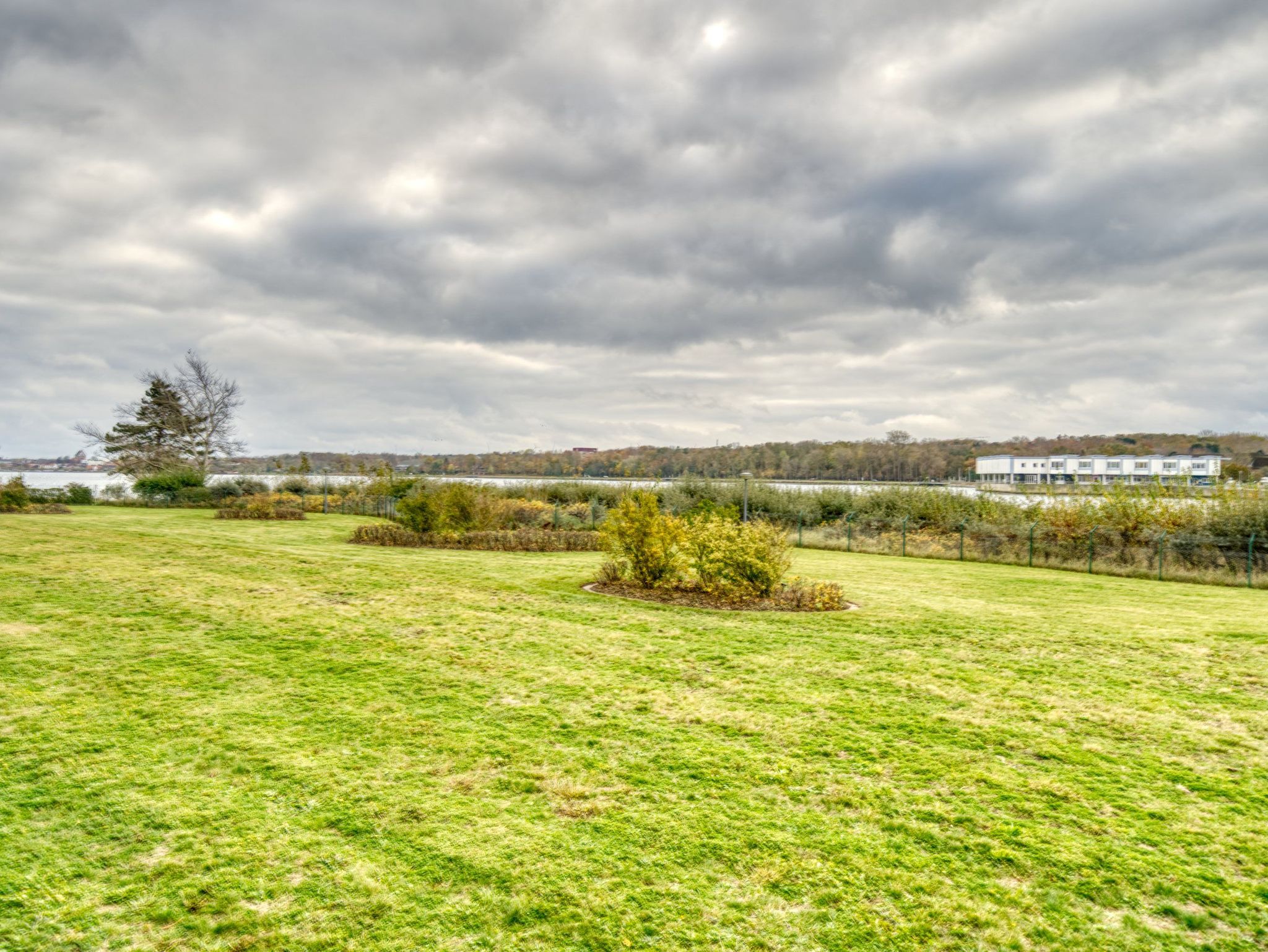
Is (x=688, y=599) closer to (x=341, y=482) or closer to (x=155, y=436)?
(x=341, y=482)

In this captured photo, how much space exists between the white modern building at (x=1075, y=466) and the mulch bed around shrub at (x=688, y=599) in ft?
182

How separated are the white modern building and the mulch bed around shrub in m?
55.5

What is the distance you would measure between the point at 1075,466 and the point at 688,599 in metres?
67.0

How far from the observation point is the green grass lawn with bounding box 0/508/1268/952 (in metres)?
2.83

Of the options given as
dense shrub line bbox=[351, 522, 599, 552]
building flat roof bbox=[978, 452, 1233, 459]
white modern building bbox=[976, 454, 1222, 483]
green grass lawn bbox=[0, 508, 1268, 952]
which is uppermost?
building flat roof bbox=[978, 452, 1233, 459]

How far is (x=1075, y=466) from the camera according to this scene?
208 ft

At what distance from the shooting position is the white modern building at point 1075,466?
196ft

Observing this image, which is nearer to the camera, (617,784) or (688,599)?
(617,784)

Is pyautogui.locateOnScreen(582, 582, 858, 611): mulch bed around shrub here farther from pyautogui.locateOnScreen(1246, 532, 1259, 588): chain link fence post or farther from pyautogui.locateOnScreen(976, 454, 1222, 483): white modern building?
pyautogui.locateOnScreen(976, 454, 1222, 483): white modern building

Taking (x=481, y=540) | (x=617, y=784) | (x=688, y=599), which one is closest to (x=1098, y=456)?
(x=481, y=540)

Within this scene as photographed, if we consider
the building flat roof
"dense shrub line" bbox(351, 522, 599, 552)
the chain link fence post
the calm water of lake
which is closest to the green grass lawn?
the chain link fence post

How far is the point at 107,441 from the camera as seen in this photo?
130 ft

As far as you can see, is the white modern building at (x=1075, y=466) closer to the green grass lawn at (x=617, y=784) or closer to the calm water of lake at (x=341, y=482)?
the calm water of lake at (x=341, y=482)

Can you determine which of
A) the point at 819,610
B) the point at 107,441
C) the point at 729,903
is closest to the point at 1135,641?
the point at 819,610
